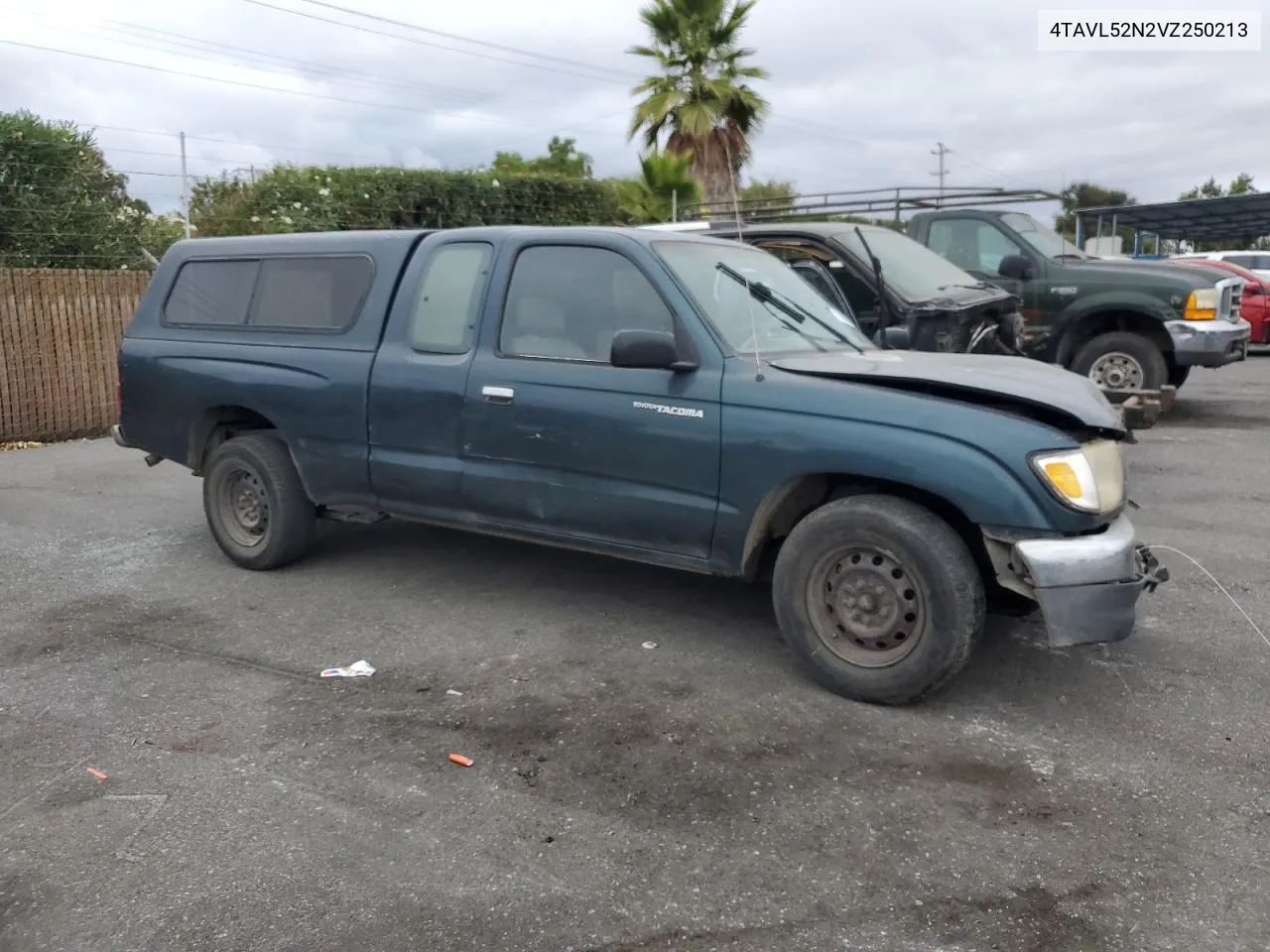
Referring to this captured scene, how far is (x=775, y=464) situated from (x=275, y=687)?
2.23 meters

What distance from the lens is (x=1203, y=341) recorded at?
9.61 m

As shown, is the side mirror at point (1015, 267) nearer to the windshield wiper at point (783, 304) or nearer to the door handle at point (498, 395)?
the windshield wiper at point (783, 304)

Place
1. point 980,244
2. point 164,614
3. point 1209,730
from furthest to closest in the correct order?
point 980,244, point 164,614, point 1209,730

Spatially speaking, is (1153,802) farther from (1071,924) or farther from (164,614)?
(164,614)

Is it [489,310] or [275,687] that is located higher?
[489,310]

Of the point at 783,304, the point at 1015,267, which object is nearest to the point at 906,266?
the point at 1015,267

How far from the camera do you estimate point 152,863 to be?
308 cm

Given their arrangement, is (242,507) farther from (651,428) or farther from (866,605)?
(866,605)

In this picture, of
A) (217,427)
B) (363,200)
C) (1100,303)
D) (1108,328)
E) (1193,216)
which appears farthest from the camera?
(1193,216)

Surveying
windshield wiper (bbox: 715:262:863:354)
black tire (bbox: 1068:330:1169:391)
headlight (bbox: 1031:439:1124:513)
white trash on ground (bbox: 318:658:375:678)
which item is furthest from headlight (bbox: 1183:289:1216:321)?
white trash on ground (bbox: 318:658:375:678)

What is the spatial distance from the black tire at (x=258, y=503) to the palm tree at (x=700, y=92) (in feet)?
58.5

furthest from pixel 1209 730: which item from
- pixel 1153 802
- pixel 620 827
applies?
pixel 620 827

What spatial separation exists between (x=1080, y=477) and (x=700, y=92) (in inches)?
799

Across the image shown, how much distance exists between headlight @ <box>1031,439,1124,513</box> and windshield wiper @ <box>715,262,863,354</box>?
4.47 feet
